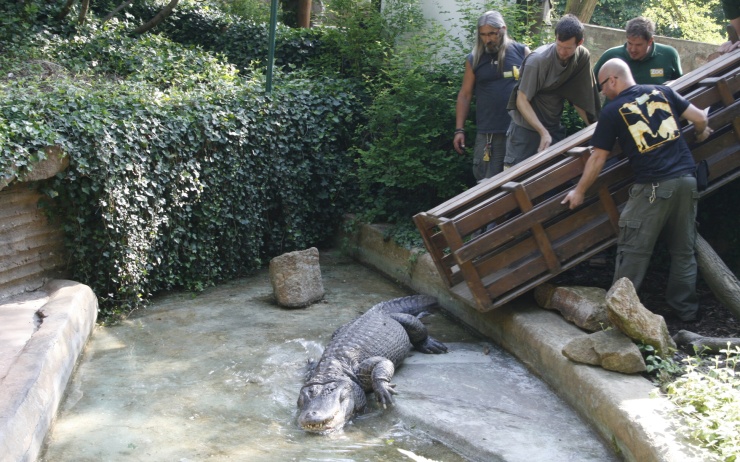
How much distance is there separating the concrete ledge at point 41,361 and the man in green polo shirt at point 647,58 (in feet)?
17.1

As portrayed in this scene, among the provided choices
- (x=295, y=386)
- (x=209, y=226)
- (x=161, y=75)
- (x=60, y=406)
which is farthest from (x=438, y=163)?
(x=60, y=406)

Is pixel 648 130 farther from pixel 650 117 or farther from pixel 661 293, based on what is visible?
pixel 661 293

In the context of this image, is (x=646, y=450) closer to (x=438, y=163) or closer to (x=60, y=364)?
(x=60, y=364)

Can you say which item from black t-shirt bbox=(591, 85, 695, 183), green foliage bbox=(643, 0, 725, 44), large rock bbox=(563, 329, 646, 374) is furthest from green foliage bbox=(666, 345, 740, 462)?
green foliage bbox=(643, 0, 725, 44)

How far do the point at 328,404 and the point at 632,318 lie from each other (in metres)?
2.17

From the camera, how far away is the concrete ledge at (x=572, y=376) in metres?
3.94

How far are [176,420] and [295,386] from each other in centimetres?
101

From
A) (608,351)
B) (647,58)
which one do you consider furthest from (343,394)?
(647,58)

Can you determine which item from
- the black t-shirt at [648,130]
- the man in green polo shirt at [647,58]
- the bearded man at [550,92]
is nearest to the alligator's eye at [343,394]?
the black t-shirt at [648,130]

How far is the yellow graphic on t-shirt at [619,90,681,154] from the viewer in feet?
18.0

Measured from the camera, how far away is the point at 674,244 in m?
5.87

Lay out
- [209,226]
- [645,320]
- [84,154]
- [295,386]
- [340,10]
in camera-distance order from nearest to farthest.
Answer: [645,320], [295,386], [84,154], [209,226], [340,10]

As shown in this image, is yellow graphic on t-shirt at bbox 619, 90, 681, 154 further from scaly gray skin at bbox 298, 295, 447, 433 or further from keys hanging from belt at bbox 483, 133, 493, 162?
scaly gray skin at bbox 298, 295, 447, 433

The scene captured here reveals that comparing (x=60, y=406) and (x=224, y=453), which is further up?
(x=60, y=406)
